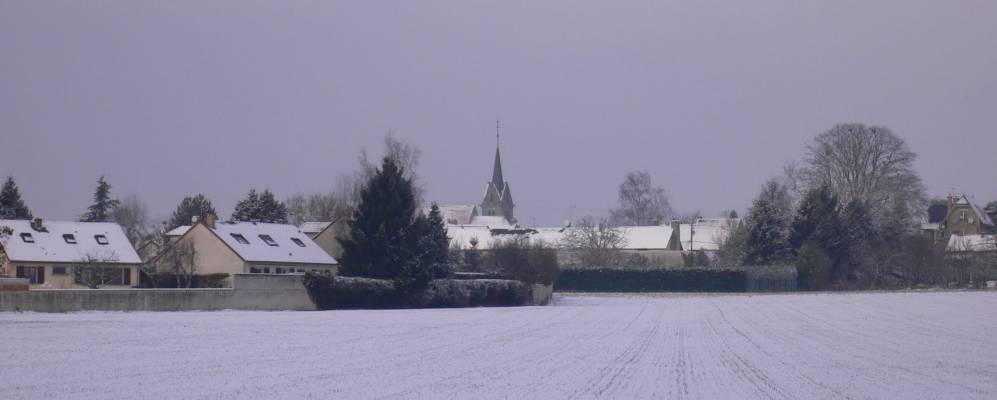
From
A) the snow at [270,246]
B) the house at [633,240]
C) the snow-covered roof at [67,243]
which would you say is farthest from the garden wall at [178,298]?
the house at [633,240]

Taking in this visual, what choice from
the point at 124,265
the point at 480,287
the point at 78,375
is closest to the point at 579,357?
the point at 78,375

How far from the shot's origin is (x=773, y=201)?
91.4 m

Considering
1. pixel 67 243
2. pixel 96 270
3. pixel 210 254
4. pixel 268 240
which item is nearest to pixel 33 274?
pixel 67 243

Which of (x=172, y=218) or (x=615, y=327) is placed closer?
(x=615, y=327)

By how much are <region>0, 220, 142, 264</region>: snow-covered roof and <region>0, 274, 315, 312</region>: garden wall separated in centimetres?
1572

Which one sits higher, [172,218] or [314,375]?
[172,218]

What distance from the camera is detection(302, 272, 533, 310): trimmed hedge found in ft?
165

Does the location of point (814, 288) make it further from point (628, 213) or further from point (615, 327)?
point (628, 213)

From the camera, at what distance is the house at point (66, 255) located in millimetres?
59781

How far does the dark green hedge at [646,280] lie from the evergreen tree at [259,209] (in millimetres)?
24592

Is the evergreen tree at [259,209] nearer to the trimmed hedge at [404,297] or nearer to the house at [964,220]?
the trimmed hedge at [404,297]

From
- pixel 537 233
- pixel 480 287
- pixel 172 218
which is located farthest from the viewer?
pixel 537 233

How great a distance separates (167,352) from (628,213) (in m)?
138

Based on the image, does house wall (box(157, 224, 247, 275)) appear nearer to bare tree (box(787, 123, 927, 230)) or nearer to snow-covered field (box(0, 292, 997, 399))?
snow-covered field (box(0, 292, 997, 399))
